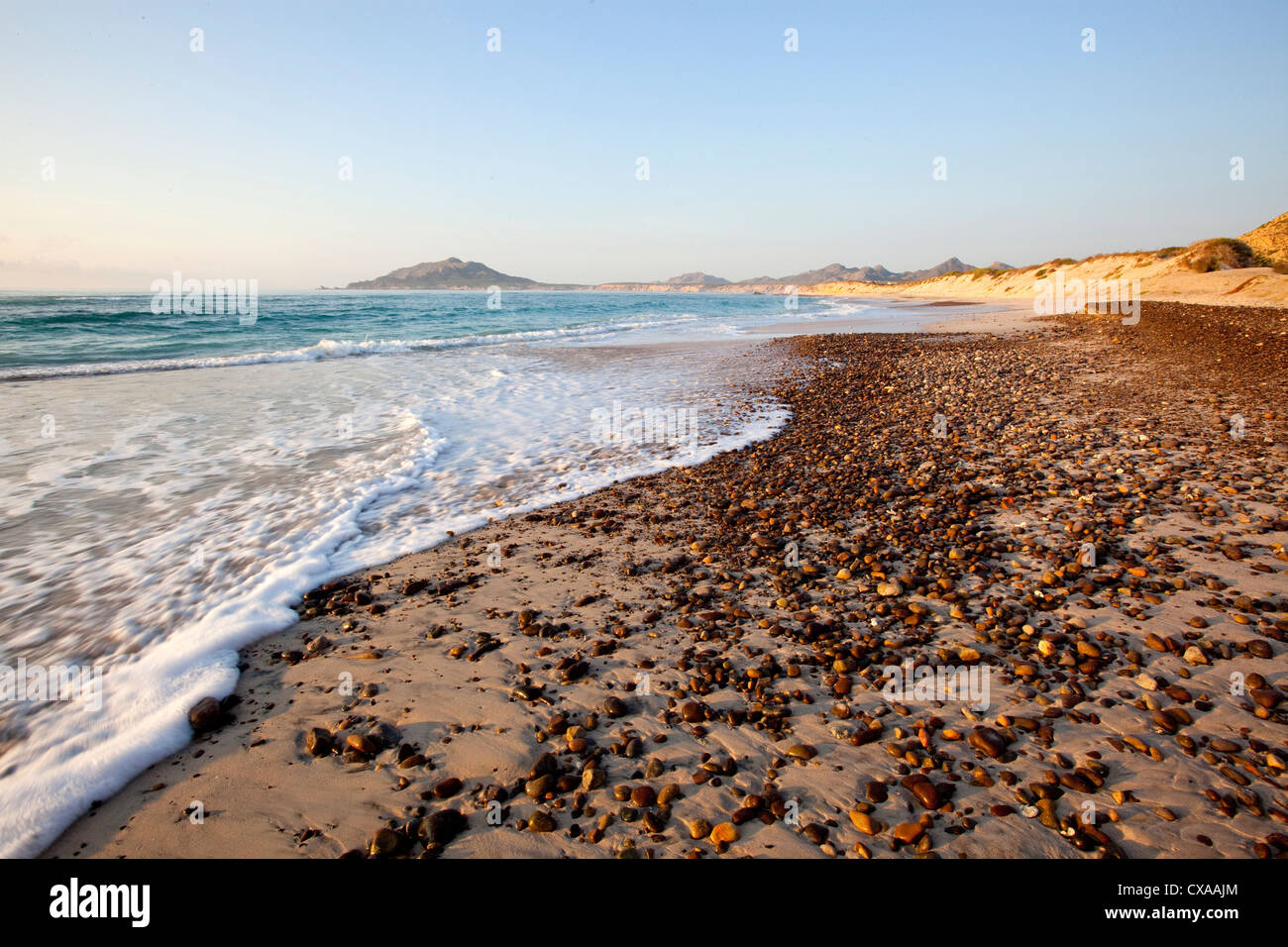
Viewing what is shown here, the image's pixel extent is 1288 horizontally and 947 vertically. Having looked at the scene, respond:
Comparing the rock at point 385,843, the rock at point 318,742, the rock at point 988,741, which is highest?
the rock at point 988,741

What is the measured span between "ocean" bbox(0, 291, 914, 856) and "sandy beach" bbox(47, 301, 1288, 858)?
505 millimetres

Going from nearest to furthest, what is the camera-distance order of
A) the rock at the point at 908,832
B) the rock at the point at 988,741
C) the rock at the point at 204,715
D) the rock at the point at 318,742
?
the rock at the point at 908,832
the rock at the point at 988,741
the rock at the point at 318,742
the rock at the point at 204,715

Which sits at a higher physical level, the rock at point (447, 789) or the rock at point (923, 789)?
the rock at point (923, 789)

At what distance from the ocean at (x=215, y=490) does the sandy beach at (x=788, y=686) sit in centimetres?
51

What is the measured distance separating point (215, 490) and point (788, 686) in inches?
334

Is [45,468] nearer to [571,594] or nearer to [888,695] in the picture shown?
[571,594]

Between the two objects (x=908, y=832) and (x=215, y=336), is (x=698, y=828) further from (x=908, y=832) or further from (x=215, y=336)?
(x=215, y=336)

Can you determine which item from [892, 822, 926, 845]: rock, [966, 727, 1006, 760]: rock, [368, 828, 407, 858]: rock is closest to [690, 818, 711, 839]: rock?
[892, 822, 926, 845]: rock

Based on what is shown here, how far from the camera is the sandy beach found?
9.65ft

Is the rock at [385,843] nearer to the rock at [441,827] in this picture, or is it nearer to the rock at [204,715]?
the rock at [441,827]

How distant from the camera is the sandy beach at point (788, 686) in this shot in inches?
116

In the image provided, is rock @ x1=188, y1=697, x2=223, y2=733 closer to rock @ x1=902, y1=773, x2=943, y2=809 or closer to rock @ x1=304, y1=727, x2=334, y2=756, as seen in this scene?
rock @ x1=304, y1=727, x2=334, y2=756

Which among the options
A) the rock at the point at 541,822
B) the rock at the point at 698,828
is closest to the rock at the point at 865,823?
the rock at the point at 698,828
